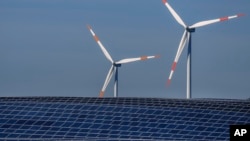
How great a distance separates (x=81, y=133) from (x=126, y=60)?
32.9 meters

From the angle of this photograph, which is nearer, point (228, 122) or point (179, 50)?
point (228, 122)

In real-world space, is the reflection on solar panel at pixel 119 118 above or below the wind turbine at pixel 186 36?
below

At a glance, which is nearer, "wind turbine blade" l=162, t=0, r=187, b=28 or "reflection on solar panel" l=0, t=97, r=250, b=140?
"reflection on solar panel" l=0, t=97, r=250, b=140

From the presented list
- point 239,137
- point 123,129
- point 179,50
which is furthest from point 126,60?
point 239,137

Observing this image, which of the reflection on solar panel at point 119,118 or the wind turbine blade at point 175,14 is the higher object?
the wind turbine blade at point 175,14

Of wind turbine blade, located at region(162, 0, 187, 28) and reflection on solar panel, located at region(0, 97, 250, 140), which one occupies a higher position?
wind turbine blade, located at region(162, 0, 187, 28)

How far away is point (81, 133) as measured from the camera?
125312 millimetres

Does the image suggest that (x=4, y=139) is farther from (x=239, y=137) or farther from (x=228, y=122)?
(x=239, y=137)

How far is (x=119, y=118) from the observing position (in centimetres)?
13012

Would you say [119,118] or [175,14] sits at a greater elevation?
[175,14]

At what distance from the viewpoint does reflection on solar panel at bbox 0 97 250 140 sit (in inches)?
4892

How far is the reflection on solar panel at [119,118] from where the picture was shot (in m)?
124

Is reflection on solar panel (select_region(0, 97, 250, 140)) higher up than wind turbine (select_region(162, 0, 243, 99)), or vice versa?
wind turbine (select_region(162, 0, 243, 99))

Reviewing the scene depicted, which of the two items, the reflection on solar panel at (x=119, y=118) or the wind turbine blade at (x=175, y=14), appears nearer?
the reflection on solar panel at (x=119, y=118)
